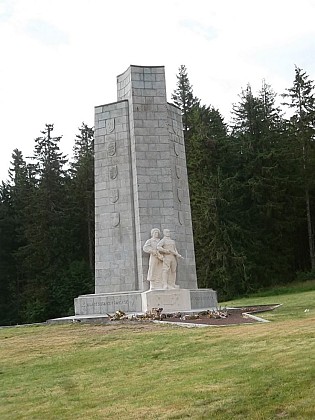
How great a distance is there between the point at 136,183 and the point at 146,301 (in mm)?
4177

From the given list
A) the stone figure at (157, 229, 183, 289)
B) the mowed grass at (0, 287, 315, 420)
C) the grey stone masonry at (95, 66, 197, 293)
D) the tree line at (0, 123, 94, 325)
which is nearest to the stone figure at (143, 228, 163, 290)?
the stone figure at (157, 229, 183, 289)

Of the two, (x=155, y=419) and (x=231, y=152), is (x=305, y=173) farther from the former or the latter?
(x=155, y=419)

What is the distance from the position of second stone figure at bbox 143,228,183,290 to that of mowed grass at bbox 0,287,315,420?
4.74 m

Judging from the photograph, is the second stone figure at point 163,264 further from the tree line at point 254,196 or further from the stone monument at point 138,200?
the tree line at point 254,196

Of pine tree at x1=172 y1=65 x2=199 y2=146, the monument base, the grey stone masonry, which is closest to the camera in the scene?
the monument base

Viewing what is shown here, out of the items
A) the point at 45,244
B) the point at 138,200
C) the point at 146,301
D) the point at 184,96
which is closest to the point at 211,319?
the point at 146,301

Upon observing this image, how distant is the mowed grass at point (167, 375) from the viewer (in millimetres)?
5426

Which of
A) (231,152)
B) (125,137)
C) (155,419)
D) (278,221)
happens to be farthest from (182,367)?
(231,152)

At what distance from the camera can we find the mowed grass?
5426 mm

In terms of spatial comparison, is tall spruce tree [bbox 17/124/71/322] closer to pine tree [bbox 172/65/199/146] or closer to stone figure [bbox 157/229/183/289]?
pine tree [bbox 172/65/199/146]

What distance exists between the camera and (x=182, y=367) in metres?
7.54

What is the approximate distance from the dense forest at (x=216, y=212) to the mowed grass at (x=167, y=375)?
69.0ft

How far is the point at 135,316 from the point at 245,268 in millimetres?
17590

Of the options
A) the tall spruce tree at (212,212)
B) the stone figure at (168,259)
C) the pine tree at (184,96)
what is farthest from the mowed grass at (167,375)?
the pine tree at (184,96)
